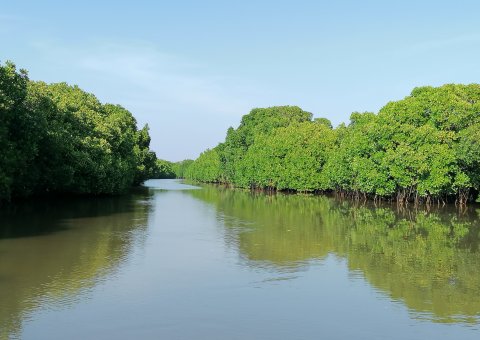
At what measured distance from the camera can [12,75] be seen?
34.8 m

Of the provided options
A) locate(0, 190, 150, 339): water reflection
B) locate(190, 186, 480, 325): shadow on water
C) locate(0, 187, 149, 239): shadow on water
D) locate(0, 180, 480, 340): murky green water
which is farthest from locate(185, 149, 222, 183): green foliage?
locate(0, 180, 480, 340): murky green water

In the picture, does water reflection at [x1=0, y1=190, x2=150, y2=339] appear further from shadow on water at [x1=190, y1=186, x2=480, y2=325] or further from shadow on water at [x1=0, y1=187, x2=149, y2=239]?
shadow on water at [x1=190, y1=186, x2=480, y2=325]

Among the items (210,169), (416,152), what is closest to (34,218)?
(416,152)

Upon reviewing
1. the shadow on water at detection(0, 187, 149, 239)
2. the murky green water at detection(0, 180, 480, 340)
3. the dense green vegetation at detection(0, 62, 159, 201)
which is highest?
the dense green vegetation at detection(0, 62, 159, 201)

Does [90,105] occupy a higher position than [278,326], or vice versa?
[90,105]

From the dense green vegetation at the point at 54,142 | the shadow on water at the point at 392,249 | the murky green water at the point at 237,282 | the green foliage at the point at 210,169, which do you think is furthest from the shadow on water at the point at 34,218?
the green foliage at the point at 210,169

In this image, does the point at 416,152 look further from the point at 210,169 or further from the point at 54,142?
the point at 210,169

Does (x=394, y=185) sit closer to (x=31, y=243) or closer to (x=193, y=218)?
(x=193, y=218)

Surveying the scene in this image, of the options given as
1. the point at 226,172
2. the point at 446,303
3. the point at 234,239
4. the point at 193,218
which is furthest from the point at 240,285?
the point at 226,172

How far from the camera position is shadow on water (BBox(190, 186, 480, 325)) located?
15.4 metres

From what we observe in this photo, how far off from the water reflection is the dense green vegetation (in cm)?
517

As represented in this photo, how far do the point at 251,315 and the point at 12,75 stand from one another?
29.6 m

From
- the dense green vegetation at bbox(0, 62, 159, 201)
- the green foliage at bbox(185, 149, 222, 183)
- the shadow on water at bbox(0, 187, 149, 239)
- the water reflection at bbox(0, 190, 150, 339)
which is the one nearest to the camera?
the water reflection at bbox(0, 190, 150, 339)

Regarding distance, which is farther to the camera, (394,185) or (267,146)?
(267,146)
